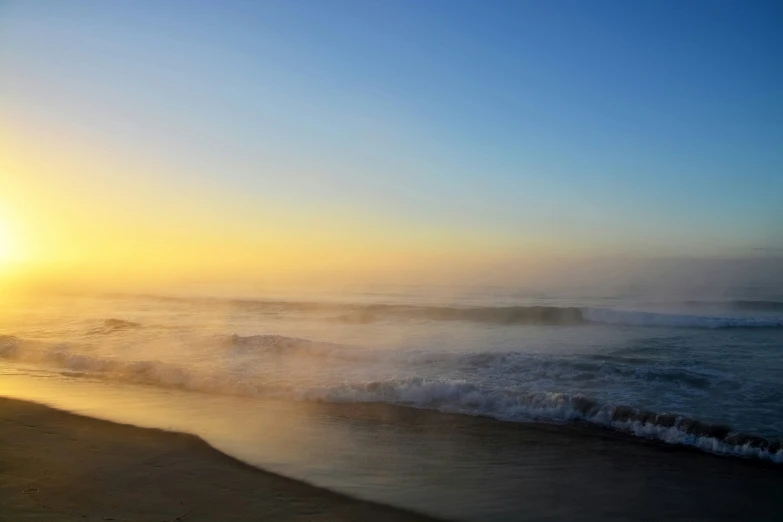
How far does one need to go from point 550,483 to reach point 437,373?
6385 millimetres

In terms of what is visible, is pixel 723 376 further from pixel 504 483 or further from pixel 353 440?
pixel 353 440

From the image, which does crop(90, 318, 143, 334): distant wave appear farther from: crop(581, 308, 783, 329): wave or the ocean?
crop(581, 308, 783, 329): wave

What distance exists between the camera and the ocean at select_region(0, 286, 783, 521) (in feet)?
19.1

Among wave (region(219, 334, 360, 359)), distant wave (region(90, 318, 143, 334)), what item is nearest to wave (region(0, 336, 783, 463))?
wave (region(219, 334, 360, 359))

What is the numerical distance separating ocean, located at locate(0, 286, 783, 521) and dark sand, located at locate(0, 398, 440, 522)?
15.7 inches

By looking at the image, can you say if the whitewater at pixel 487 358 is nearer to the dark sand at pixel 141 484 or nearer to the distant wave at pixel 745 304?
the distant wave at pixel 745 304

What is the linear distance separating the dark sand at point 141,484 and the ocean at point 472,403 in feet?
1.31

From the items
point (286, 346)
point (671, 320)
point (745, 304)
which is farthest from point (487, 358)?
point (745, 304)

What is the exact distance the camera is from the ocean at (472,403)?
19.1 ft

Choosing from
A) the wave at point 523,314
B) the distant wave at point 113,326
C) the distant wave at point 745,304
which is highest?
the distant wave at point 745,304

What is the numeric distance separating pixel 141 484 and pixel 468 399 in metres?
5.75

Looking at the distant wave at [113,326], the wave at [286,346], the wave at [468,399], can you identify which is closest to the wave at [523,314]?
the distant wave at [113,326]

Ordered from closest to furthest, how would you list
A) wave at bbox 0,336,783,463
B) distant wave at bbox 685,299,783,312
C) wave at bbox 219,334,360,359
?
wave at bbox 0,336,783,463 → wave at bbox 219,334,360,359 → distant wave at bbox 685,299,783,312

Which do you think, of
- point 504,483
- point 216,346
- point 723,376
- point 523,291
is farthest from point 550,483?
point 523,291
